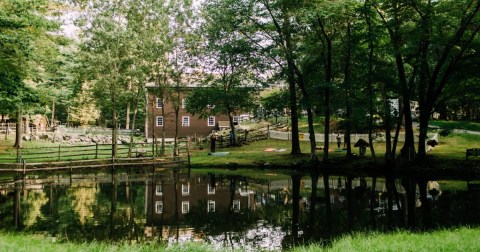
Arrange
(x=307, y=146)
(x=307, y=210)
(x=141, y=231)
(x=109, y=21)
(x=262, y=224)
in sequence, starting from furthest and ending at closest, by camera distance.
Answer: (x=307, y=146), (x=109, y=21), (x=307, y=210), (x=262, y=224), (x=141, y=231)

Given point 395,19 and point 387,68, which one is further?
point 387,68

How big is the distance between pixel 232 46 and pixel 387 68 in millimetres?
11556

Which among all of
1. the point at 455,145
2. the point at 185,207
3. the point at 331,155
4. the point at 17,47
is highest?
the point at 17,47

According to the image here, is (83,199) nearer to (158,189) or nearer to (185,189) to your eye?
(158,189)

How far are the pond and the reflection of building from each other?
4cm

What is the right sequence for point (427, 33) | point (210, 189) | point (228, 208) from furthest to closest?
point (427, 33), point (210, 189), point (228, 208)

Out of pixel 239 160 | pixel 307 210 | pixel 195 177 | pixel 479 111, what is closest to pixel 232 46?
pixel 239 160

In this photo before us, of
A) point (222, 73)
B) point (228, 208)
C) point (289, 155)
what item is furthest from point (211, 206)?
point (222, 73)

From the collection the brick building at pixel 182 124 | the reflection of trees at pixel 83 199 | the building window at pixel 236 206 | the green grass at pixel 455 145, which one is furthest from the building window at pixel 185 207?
the brick building at pixel 182 124

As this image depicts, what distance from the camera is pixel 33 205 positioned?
1634cm

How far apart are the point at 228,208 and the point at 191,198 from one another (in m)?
2.94

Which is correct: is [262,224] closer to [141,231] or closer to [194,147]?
[141,231]

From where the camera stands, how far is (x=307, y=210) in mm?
15297

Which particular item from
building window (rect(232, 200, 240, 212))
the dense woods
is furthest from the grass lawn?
building window (rect(232, 200, 240, 212))
